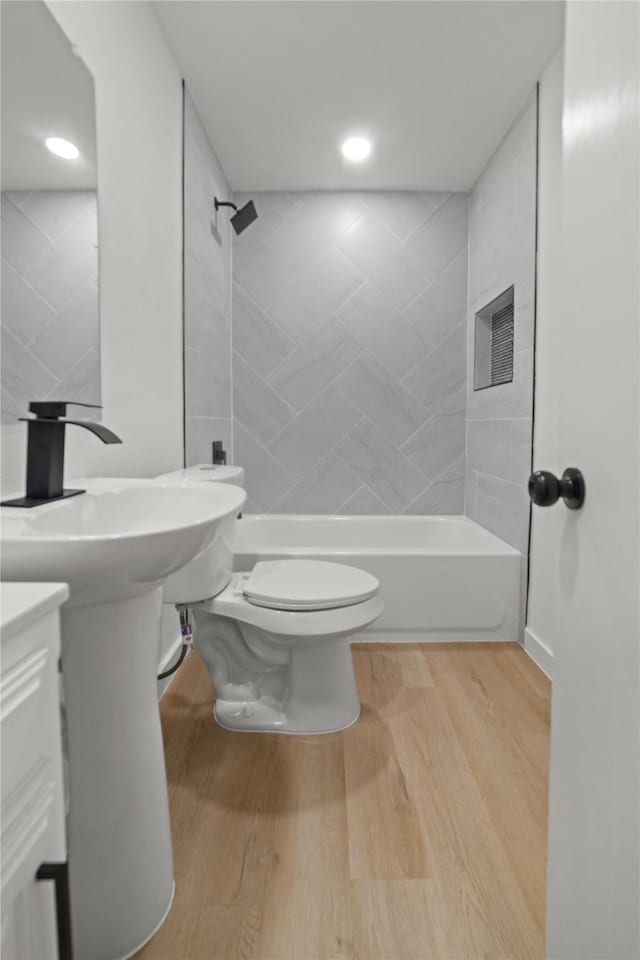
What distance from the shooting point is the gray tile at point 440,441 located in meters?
3.44

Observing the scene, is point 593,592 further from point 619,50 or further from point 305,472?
point 305,472

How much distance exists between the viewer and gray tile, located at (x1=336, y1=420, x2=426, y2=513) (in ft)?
11.3

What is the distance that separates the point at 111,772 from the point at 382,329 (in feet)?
9.50

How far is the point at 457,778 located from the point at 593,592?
111 centimetres

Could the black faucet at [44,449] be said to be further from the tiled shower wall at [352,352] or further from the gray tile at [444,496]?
the gray tile at [444,496]

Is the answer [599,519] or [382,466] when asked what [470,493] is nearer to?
[382,466]

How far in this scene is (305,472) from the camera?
3.46 meters

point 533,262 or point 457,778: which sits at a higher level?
point 533,262

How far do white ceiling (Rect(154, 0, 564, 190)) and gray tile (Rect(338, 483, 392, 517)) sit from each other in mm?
1835

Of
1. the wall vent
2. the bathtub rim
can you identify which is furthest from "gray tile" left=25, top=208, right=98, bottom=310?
the wall vent

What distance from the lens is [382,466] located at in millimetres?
3461

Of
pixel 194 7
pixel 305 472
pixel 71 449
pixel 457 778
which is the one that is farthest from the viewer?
pixel 305 472

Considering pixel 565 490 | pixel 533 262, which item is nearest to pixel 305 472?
pixel 533 262

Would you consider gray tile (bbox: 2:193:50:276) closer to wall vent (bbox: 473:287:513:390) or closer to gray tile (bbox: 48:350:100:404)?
gray tile (bbox: 48:350:100:404)
